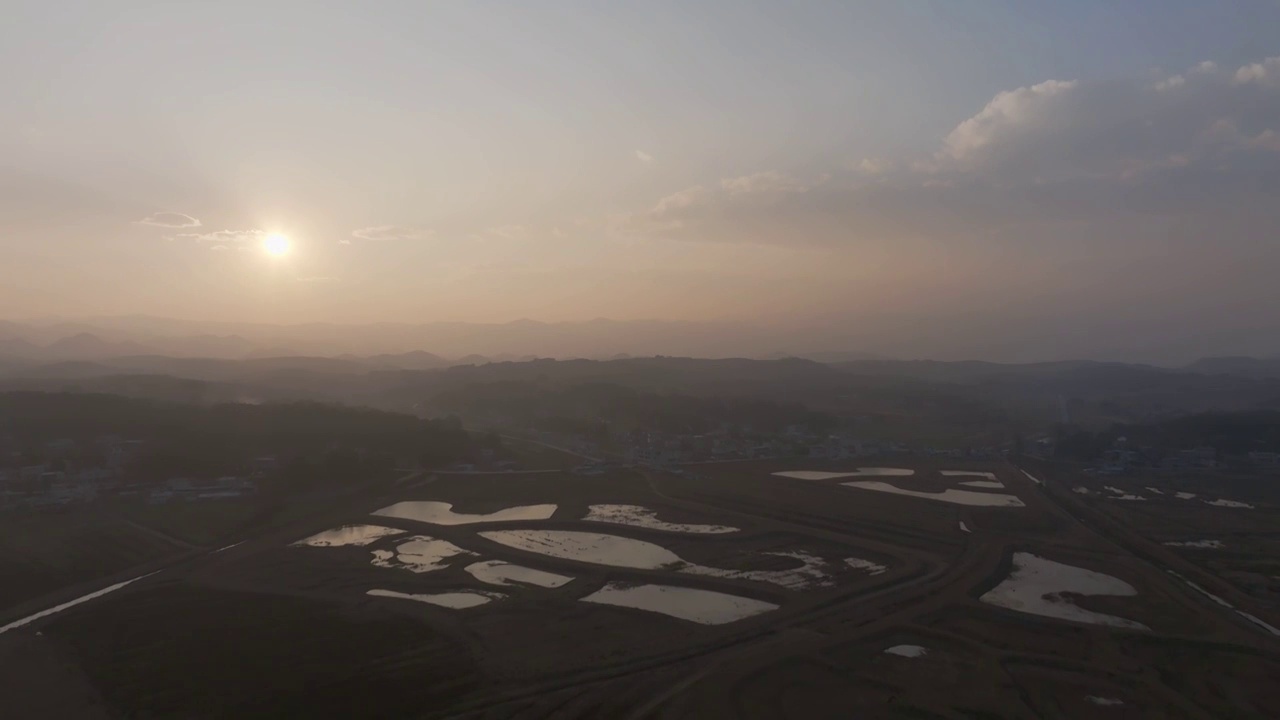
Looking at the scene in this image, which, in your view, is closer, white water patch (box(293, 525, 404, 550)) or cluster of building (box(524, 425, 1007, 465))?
white water patch (box(293, 525, 404, 550))

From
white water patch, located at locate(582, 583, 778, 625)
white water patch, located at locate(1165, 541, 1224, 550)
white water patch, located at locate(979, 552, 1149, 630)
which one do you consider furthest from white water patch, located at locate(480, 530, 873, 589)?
white water patch, located at locate(1165, 541, 1224, 550)

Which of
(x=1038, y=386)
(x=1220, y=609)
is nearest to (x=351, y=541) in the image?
(x=1220, y=609)

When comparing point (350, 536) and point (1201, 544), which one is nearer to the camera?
point (1201, 544)

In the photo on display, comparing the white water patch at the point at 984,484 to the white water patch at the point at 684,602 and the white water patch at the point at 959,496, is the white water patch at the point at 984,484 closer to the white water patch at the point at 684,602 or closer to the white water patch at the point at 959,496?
the white water patch at the point at 959,496

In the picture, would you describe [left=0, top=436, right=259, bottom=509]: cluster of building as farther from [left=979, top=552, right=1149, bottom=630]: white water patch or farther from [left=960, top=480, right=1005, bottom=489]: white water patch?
[left=960, top=480, right=1005, bottom=489]: white water patch

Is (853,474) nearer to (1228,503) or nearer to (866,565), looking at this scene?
(1228,503)

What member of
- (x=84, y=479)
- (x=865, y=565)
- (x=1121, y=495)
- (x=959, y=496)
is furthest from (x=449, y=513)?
(x=1121, y=495)
